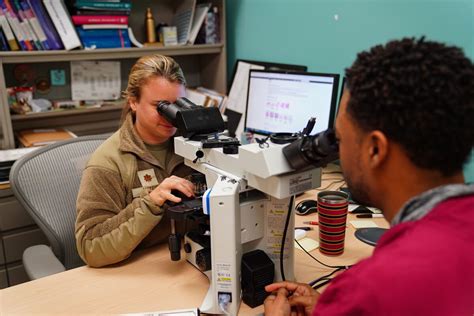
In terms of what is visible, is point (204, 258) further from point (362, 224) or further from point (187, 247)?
point (362, 224)

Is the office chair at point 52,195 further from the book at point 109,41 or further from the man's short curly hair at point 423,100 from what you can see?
the man's short curly hair at point 423,100

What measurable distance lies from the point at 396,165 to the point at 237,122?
68.6 inches

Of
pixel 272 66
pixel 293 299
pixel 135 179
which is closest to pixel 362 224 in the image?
pixel 293 299

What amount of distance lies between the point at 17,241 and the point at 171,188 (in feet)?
4.32

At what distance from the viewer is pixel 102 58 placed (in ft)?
7.95

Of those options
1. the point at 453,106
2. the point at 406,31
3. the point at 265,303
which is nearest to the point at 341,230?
the point at 265,303

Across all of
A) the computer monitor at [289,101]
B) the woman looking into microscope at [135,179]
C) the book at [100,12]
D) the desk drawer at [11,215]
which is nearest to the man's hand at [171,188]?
the woman looking into microscope at [135,179]

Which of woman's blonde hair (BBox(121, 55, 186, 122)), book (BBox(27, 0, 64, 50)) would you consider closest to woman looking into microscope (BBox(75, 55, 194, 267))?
woman's blonde hair (BBox(121, 55, 186, 122))

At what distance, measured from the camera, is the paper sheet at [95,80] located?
2594 millimetres

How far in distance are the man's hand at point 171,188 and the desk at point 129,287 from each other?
0.22m

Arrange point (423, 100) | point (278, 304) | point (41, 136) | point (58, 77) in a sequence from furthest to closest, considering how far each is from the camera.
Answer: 1. point (58, 77)
2. point (41, 136)
3. point (278, 304)
4. point (423, 100)

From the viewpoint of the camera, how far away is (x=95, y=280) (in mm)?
1249

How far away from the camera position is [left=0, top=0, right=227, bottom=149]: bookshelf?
2219 millimetres

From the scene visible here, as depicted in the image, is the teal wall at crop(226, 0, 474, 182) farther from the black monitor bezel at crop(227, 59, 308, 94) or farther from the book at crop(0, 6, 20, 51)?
the book at crop(0, 6, 20, 51)
